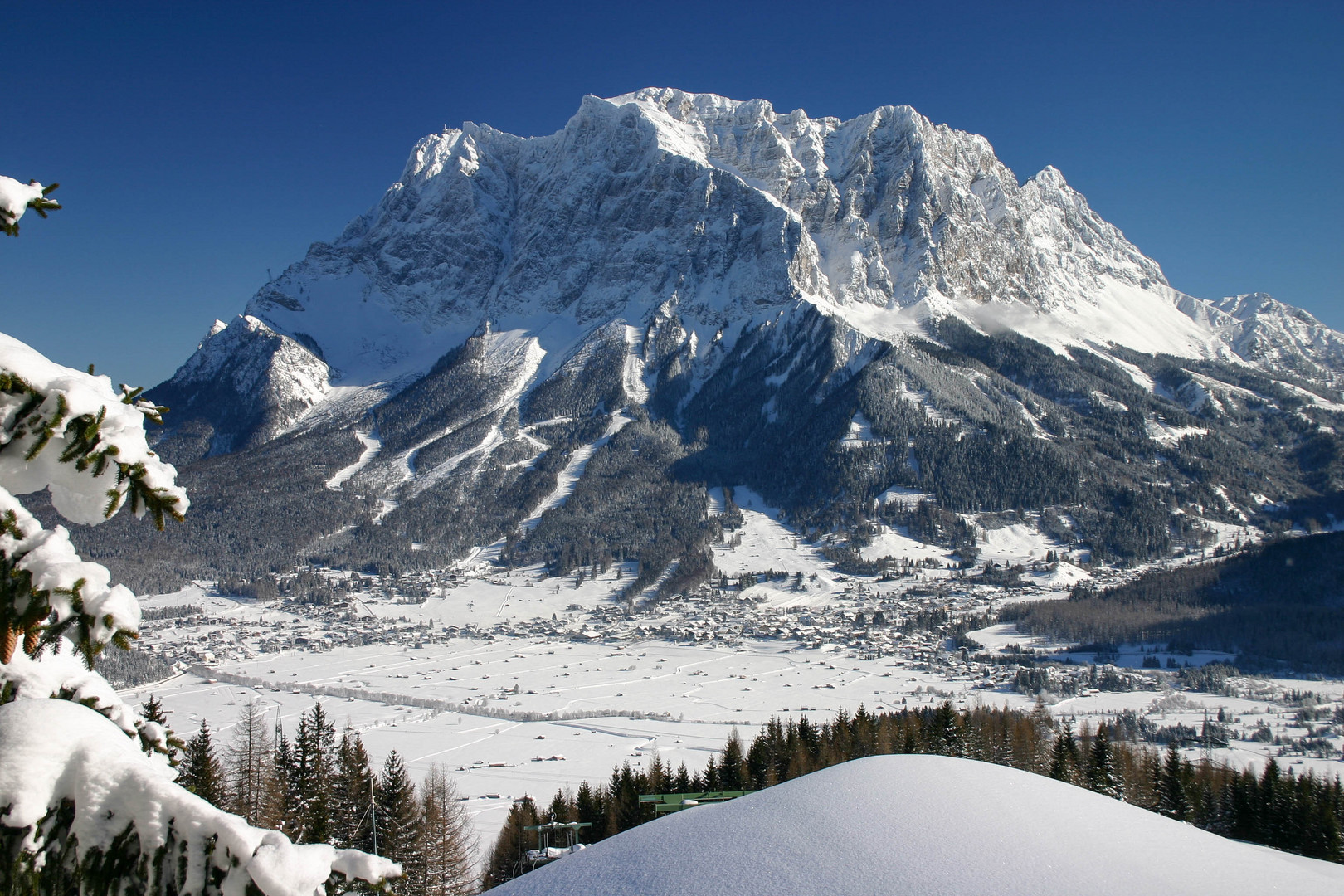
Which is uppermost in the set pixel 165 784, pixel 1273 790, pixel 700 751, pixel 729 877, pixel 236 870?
pixel 165 784

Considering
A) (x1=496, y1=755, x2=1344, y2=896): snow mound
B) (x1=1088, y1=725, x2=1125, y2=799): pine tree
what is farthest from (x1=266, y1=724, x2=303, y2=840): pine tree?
(x1=1088, y1=725, x2=1125, y2=799): pine tree

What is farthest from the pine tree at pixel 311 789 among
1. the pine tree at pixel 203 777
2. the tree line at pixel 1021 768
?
the tree line at pixel 1021 768

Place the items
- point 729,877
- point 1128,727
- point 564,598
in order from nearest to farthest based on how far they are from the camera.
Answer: point 729,877 → point 1128,727 → point 564,598

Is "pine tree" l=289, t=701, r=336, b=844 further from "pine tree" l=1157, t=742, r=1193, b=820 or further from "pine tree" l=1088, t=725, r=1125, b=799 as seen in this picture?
"pine tree" l=1157, t=742, r=1193, b=820

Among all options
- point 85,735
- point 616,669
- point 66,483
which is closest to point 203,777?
point 85,735

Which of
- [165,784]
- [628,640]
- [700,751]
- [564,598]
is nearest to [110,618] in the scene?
[165,784]

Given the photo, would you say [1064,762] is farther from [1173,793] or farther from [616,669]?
[616,669]

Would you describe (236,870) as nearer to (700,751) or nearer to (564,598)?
(700,751)
